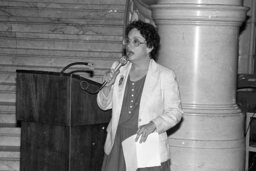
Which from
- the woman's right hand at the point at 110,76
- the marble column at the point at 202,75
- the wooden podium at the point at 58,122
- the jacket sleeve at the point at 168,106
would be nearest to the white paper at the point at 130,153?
the jacket sleeve at the point at 168,106

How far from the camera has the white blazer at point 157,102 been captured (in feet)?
15.0

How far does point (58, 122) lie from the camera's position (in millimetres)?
5219

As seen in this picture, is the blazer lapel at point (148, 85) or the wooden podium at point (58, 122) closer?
the blazer lapel at point (148, 85)

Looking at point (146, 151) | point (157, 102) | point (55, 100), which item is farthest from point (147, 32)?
point (55, 100)

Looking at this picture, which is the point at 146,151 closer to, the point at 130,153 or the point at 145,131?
the point at 130,153

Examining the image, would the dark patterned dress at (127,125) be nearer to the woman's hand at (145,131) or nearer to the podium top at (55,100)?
the woman's hand at (145,131)

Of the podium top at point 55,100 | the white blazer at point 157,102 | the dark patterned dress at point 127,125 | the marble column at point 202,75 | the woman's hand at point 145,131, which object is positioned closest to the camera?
the woman's hand at point 145,131

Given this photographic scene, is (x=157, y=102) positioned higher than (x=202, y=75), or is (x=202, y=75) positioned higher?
(x=202, y=75)

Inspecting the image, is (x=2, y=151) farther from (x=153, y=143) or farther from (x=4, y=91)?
(x=153, y=143)

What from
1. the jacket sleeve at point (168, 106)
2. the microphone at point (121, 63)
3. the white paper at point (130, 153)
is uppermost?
the microphone at point (121, 63)

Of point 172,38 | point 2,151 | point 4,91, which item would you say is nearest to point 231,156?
point 172,38

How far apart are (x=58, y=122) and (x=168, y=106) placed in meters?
1.08

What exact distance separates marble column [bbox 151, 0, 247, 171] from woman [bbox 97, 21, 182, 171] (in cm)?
152

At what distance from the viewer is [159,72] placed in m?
4.71
